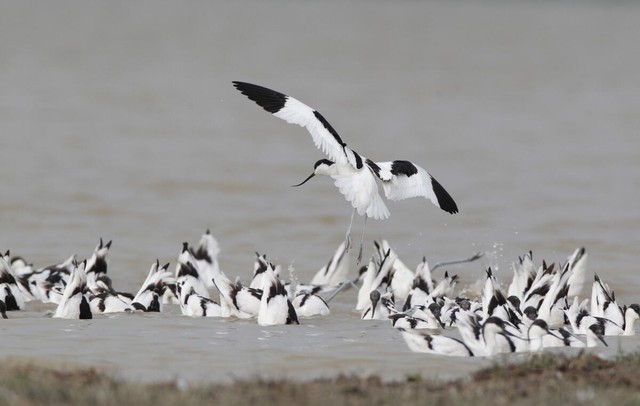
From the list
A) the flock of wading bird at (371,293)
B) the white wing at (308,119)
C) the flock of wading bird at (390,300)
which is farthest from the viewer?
the white wing at (308,119)

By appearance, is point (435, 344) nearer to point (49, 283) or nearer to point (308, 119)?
point (308, 119)

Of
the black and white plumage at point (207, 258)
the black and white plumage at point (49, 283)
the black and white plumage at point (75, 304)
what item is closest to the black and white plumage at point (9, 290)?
the black and white plumage at point (49, 283)

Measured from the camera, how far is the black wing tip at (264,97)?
11.7 meters

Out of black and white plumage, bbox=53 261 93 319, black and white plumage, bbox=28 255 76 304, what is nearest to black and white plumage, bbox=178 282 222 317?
black and white plumage, bbox=53 261 93 319

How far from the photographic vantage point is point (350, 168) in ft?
39.6

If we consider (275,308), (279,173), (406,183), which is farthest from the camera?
(279,173)

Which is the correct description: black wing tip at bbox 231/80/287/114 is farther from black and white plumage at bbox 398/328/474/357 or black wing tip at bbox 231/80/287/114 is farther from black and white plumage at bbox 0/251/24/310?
black and white plumage at bbox 398/328/474/357

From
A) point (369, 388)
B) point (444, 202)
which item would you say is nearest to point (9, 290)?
point (444, 202)

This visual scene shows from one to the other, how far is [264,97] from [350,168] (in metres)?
1.04

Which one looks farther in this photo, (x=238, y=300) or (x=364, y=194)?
(x=364, y=194)

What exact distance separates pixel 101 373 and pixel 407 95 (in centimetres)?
3021

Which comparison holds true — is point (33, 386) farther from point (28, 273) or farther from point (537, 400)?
point (28, 273)

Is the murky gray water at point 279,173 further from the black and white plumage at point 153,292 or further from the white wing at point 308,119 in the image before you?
the white wing at point 308,119

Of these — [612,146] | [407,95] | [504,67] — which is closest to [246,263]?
[612,146]
